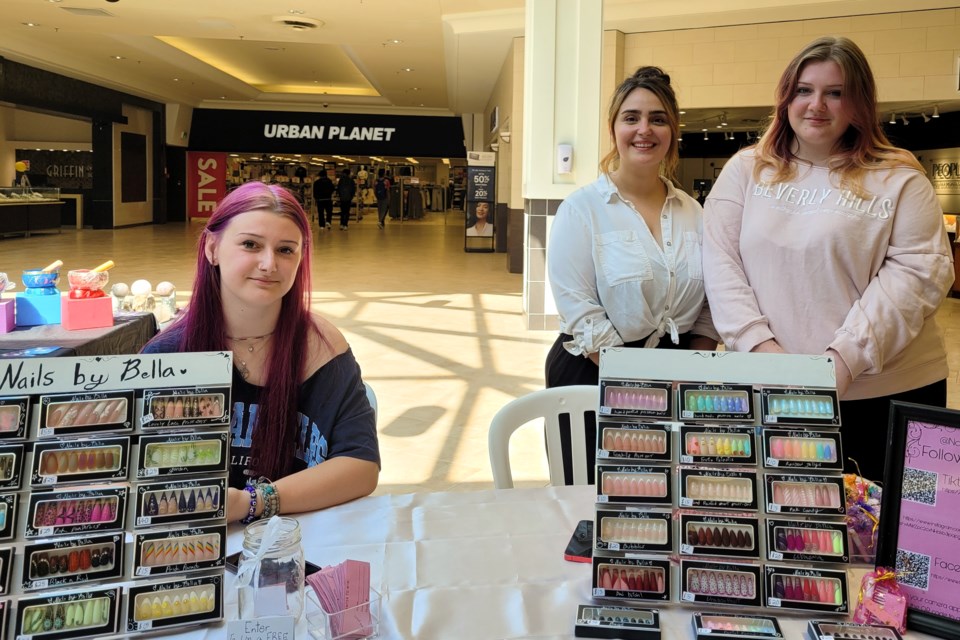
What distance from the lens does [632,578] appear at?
121cm

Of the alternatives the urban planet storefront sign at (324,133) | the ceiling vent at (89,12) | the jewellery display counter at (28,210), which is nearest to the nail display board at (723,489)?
the ceiling vent at (89,12)

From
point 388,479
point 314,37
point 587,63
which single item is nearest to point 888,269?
point 388,479

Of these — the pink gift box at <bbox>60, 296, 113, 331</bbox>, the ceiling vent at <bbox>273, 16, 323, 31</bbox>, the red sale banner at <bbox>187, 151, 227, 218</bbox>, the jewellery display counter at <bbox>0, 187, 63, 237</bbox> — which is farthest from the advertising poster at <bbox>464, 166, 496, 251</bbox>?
the pink gift box at <bbox>60, 296, 113, 331</bbox>

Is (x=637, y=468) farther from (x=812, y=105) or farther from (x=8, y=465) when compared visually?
(x=812, y=105)

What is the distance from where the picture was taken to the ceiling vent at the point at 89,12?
452 inches

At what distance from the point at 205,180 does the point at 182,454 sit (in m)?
25.8

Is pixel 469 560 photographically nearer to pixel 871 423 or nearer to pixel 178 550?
pixel 178 550

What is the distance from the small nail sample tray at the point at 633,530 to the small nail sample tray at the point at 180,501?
569mm

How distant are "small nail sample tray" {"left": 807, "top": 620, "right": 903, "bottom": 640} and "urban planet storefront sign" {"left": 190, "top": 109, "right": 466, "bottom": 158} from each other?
2330 centimetres

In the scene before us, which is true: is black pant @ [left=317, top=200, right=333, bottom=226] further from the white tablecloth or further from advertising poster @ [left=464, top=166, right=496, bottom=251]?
the white tablecloth

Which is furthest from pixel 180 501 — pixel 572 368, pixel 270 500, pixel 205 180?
pixel 205 180

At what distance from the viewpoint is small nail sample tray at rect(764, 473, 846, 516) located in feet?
3.83

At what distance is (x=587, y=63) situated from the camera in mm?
6801

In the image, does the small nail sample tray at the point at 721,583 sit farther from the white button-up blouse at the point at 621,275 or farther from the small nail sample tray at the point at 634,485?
the white button-up blouse at the point at 621,275
